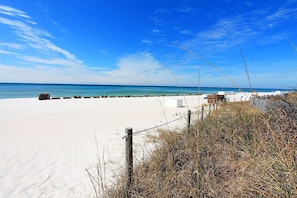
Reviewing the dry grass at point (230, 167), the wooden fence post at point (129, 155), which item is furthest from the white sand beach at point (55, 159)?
the dry grass at point (230, 167)

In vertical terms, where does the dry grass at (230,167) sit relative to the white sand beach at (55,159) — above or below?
above

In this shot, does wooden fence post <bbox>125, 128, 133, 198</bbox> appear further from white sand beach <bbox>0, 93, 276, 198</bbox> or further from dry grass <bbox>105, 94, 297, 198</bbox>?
white sand beach <bbox>0, 93, 276, 198</bbox>

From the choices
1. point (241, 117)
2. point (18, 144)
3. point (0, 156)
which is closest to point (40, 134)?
point (18, 144)

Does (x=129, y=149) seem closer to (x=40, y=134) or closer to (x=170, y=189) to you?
(x=170, y=189)

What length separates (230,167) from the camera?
2.09m

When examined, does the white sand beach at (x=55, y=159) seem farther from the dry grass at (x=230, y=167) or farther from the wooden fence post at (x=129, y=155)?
the dry grass at (x=230, y=167)

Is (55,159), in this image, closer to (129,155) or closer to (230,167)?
(129,155)

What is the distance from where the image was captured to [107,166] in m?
3.33

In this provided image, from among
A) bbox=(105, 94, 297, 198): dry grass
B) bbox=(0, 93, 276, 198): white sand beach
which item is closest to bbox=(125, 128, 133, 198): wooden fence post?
bbox=(105, 94, 297, 198): dry grass

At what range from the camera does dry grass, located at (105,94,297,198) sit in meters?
1.41

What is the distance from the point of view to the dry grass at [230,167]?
1.41 m

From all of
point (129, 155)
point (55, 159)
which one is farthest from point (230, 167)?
point (55, 159)

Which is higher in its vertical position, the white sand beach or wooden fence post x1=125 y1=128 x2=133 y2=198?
wooden fence post x1=125 y1=128 x2=133 y2=198

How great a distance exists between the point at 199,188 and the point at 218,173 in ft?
1.35
